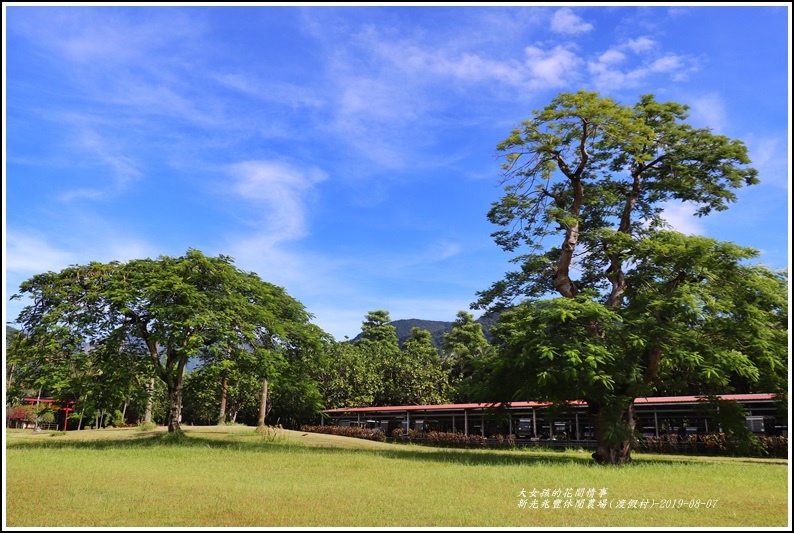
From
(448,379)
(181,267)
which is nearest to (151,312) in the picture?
(181,267)

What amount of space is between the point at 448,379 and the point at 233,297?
92.0ft

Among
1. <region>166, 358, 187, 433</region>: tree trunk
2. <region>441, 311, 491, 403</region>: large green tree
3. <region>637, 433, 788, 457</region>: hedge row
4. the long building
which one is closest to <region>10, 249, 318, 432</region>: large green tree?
<region>166, 358, 187, 433</region>: tree trunk

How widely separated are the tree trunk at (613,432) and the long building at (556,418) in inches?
70.3

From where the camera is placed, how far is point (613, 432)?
698 inches

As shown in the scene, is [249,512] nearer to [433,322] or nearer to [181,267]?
[181,267]

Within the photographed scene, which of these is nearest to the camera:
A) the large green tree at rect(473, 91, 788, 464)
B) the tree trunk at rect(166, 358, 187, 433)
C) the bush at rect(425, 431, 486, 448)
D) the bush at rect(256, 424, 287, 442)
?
the large green tree at rect(473, 91, 788, 464)

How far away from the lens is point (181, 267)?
24.3 meters

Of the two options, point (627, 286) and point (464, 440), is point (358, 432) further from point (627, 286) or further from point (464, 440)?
point (627, 286)

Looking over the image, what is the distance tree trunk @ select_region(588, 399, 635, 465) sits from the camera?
17.9m

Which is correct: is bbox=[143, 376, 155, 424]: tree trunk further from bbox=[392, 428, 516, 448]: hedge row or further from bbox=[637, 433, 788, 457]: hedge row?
bbox=[637, 433, 788, 457]: hedge row

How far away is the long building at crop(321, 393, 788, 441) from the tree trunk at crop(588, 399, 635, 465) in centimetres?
179

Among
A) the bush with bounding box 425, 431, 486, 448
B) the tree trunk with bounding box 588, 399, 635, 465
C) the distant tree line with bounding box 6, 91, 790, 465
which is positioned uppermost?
the distant tree line with bounding box 6, 91, 790, 465

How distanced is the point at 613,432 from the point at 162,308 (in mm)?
17026

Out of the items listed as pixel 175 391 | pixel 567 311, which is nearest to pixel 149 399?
pixel 175 391
